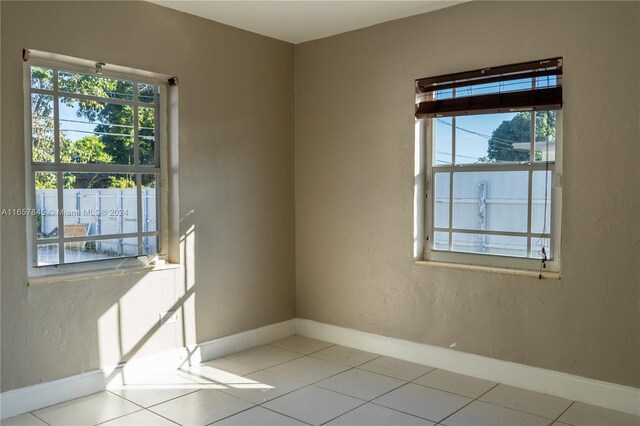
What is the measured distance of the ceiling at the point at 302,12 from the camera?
377cm

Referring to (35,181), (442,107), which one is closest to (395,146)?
(442,107)

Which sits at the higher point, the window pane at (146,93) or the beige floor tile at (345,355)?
the window pane at (146,93)

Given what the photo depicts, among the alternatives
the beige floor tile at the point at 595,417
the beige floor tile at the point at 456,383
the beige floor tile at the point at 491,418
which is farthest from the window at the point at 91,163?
the beige floor tile at the point at 595,417

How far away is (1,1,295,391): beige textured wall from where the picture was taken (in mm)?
3133

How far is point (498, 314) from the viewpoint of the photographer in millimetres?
3680

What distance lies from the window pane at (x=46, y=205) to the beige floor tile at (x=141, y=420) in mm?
1227

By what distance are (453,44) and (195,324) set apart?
9.40 feet

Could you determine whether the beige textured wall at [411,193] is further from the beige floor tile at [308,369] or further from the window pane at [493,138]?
the beige floor tile at [308,369]

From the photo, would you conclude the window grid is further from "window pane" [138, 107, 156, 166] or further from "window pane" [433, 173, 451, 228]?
"window pane" [138, 107, 156, 166]

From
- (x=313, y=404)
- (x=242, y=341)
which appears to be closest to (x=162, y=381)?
(x=242, y=341)

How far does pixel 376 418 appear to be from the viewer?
310 cm

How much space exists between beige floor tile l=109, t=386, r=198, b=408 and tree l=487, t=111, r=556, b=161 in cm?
269

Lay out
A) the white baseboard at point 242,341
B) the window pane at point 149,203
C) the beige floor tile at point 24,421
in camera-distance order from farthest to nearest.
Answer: the white baseboard at point 242,341, the window pane at point 149,203, the beige floor tile at point 24,421

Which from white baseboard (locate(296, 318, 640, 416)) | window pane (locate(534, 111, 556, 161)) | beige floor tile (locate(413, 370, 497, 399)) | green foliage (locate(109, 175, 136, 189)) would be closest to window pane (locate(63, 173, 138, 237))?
green foliage (locate(109, 175, 136, 189))
